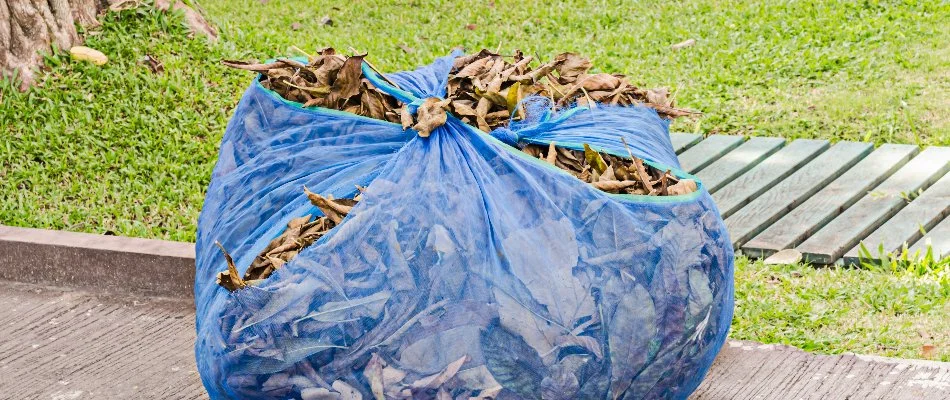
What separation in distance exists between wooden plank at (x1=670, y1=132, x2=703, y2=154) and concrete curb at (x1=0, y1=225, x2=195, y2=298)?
2411mm

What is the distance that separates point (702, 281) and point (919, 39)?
477 centimetres

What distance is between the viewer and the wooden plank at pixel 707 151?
17.5 ft

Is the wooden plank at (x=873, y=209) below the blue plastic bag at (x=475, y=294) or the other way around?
below

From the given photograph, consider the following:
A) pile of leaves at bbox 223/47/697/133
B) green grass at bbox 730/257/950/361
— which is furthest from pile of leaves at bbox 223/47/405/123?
green grass at bbox 730/257/950/361

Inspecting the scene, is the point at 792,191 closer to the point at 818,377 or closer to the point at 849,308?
the point at 849,308

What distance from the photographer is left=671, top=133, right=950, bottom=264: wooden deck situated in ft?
14.5

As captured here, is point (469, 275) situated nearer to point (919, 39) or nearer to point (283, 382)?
point (283, 382)

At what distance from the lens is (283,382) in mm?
2568

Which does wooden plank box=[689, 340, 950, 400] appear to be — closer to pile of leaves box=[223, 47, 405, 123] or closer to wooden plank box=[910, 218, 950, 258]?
wooden plank box=[910, 218, 950, 258]

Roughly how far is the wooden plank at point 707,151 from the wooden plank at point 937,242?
1.14 meters

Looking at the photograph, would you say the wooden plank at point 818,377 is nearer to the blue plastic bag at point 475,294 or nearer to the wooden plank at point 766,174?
the blue plastic bag at point 475,294

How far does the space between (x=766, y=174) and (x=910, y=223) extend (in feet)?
2.57

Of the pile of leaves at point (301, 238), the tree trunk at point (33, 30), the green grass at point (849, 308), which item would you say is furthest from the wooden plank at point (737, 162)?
the tree trunk at point (33, 30)

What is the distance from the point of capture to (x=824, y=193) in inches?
195
